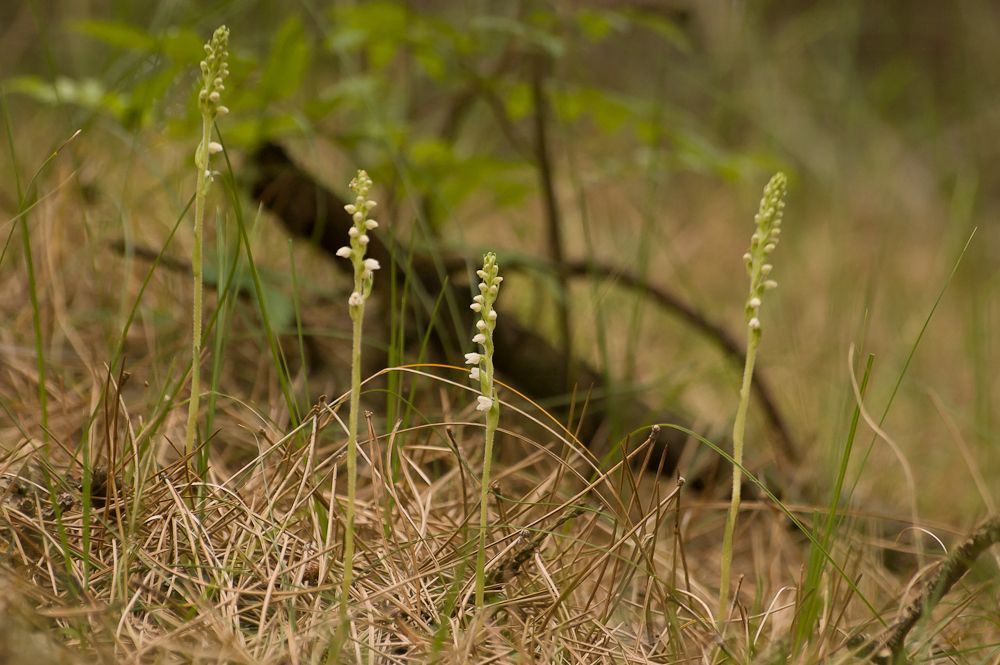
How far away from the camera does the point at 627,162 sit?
3.08 m

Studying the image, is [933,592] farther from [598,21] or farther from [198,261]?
[598,21]

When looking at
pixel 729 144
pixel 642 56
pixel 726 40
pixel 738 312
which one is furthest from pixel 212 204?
pixel 642 56

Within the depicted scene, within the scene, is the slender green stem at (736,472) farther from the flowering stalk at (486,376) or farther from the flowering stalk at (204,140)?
the flowering stalk at (204,140)

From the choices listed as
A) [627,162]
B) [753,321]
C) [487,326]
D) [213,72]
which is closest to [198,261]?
[213,72]

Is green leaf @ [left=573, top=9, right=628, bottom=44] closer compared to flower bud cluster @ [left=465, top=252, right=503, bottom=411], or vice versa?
flower bud cluster @ [left=465, top=252, right=503, bottom=411]

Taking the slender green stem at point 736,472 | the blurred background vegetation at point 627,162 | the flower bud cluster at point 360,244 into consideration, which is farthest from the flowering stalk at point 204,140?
the slender green stem at point 736,472

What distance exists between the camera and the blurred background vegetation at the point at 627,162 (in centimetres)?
230

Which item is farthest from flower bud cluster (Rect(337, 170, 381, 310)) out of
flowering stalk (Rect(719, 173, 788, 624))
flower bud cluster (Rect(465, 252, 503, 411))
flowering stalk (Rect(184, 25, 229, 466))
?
flowering stalk (Rect(719, 173, 788, 624))

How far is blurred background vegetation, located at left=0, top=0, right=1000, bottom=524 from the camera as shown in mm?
2297

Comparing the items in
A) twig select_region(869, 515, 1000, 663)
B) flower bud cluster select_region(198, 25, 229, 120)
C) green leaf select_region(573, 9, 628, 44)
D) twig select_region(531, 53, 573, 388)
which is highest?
green leaf select_region(573, 9, 628, 44)

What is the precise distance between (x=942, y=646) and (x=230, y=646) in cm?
118

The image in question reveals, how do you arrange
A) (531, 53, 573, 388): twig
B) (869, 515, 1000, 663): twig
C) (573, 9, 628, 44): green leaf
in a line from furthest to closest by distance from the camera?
(531, 53, 573, 388): twig
(573, 9, 628, 44): green leaf
(869, 515, 1000, 663): twig

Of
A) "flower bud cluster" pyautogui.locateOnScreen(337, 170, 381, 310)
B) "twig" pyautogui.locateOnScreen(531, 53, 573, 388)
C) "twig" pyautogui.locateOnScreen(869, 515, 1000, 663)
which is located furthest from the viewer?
"twig" pyautogui.locateOnScreen(531, 53, 573, 388)

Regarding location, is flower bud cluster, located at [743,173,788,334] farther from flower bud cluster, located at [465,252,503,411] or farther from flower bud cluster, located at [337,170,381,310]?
flower bud cluster, located at [337,170,381,310]
